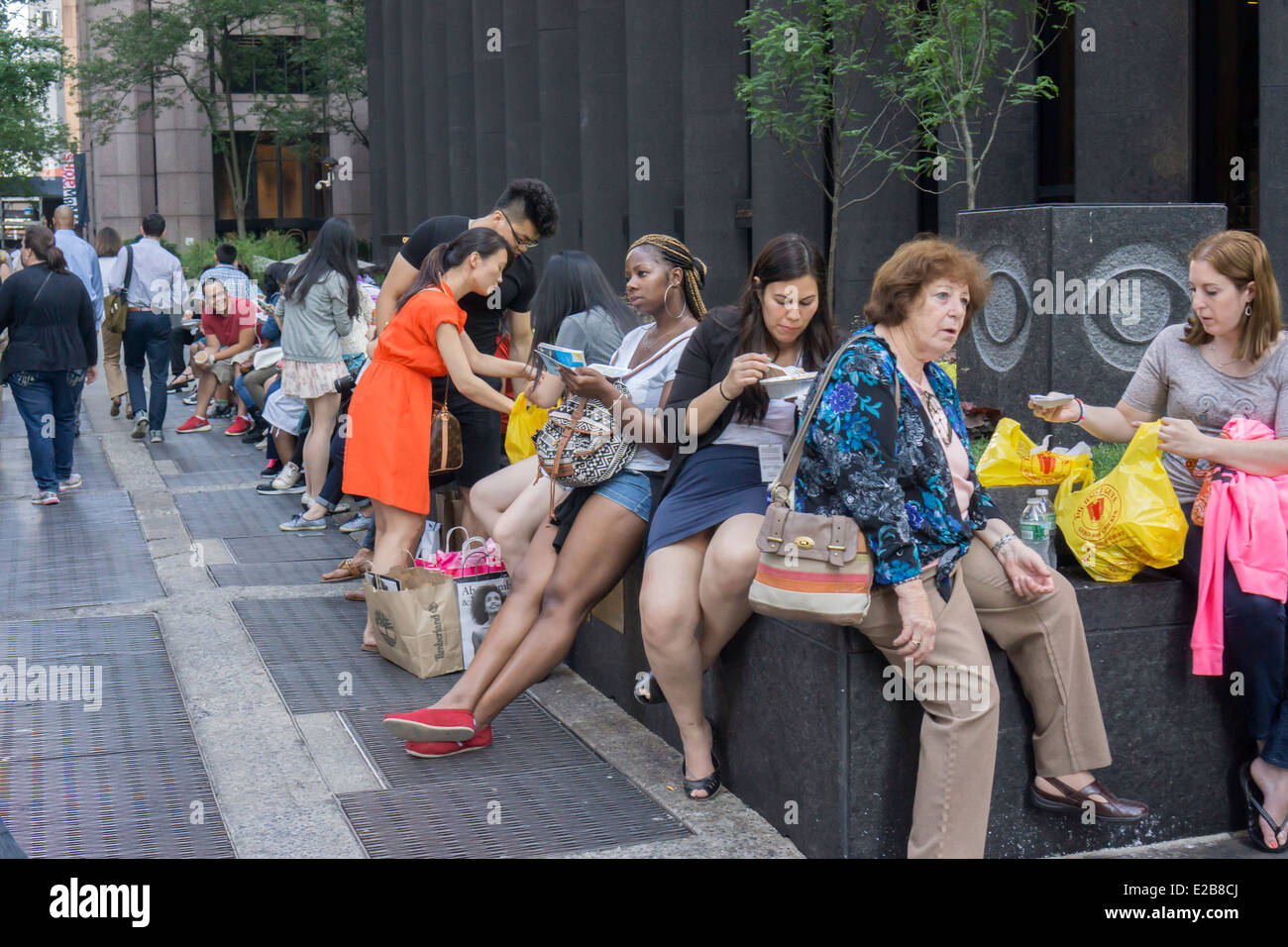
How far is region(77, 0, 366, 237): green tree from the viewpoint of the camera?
1804 inches

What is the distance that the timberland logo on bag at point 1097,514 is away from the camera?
4.70 metres

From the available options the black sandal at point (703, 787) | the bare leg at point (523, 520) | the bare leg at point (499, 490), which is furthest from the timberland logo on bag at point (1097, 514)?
the bare leg at point (499, 490)

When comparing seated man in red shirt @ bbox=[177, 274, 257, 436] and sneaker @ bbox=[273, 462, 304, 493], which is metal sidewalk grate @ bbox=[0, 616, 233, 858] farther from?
seated man in red shirt @ bbox=[177, 274, 257, 436]

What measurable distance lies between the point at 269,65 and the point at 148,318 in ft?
124

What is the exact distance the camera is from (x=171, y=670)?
697cm

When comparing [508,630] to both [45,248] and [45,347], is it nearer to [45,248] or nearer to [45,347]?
[45,347]

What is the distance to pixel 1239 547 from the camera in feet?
15.1

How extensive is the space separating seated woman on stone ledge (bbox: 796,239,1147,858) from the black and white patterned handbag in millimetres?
1363

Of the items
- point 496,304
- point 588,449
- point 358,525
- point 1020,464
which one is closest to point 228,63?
point 358,525

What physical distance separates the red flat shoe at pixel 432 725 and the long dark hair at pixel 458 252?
2310 mm

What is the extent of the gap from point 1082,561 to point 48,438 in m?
9.57

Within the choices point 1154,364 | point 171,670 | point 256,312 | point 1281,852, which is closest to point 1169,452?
point 1154,364

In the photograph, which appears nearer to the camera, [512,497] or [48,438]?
[512,497]
